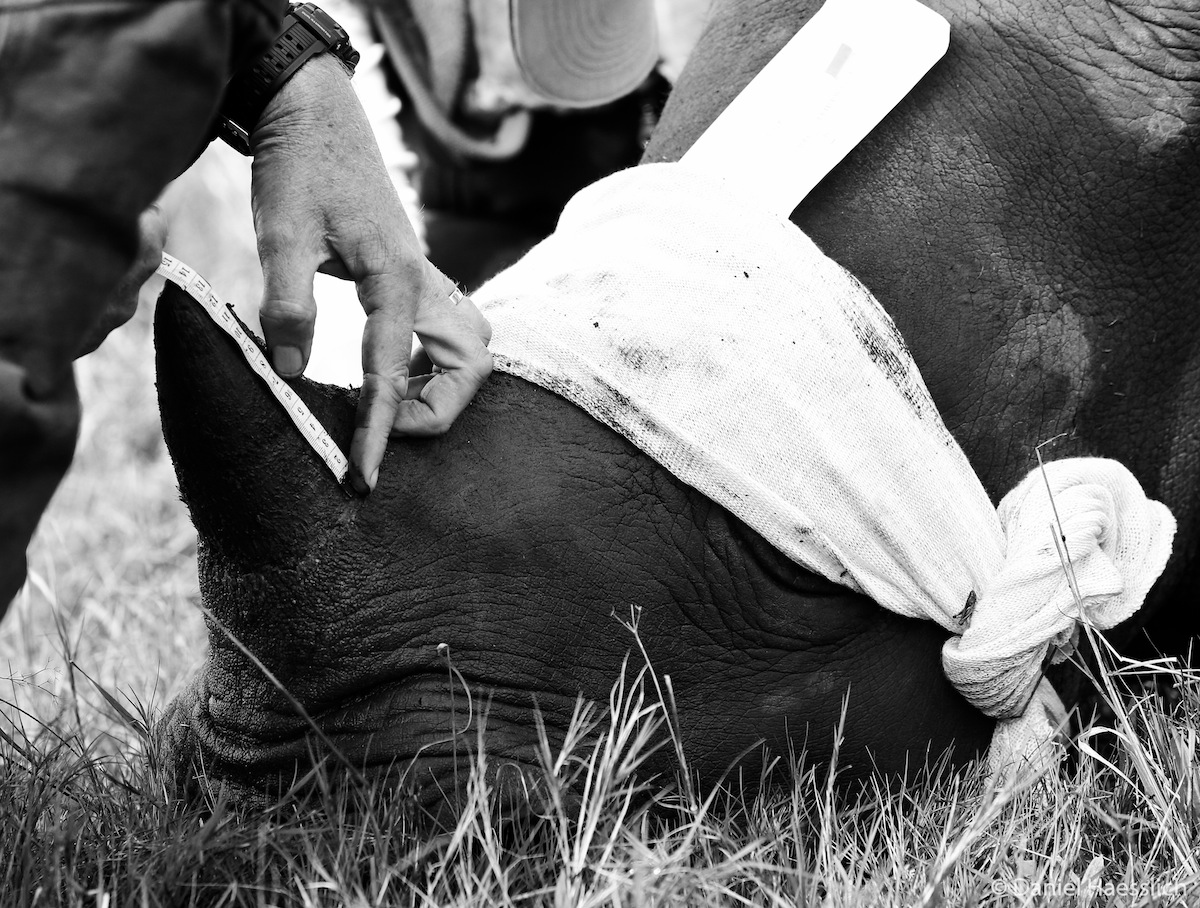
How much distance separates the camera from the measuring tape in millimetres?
1185

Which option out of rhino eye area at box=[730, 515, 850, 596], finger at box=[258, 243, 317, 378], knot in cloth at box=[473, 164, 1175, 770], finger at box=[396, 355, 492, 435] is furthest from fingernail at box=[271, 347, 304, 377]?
rhino eye area at box=[730, 515, 850, 596]

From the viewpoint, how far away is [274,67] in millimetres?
1321

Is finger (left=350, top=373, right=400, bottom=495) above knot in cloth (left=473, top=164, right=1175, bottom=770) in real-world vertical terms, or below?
below

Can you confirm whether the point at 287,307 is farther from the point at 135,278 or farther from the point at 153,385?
the point at 153,385

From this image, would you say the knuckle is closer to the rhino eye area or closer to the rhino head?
the rhino head

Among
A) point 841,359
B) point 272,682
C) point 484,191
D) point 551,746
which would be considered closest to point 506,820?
point 551,746

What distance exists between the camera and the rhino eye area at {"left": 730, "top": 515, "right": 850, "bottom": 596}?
4.54 feet

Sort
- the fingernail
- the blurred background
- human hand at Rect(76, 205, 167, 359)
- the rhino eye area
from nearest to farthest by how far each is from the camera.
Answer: human hand at Rect(76, 205, 167, 359), the fingernail, the rhino eye area, the blurred background

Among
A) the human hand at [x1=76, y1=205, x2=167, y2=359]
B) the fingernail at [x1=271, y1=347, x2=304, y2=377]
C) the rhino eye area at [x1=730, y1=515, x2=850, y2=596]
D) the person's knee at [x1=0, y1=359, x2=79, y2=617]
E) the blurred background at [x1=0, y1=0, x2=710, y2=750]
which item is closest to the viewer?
the person's knee at [x1=0, y1=359, x2=79, y2=617]

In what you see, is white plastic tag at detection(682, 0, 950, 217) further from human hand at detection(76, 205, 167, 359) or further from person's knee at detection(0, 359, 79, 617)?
person's knee at detection(0, 359, 79, 617)

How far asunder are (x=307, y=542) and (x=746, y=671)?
0.46 meters

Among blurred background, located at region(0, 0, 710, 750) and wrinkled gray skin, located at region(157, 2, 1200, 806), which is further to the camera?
blurred background, located at region(0, 0, 710, 750)

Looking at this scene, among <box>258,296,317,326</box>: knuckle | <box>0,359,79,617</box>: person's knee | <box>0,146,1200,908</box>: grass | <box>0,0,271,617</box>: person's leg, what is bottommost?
<box>0,146,1200,908</box>: grass

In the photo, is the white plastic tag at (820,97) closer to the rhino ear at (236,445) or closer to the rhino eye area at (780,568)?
the rhino eye area at (780,568)
